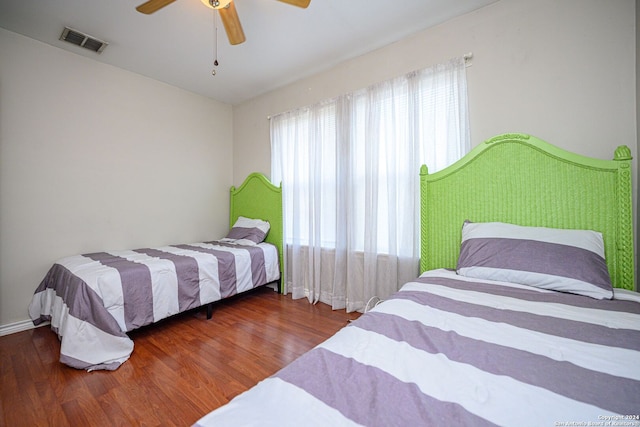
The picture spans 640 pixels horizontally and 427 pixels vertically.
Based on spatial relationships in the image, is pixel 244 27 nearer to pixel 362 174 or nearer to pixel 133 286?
pixel 362 174

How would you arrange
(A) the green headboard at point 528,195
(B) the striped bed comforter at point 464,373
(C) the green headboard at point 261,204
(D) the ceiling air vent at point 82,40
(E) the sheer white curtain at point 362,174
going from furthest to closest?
1. (C) the green headboard at point 261,204
2. (D) the ceiling air vent at point 82,40
3. (E) the sheer white curtain at point 362,174
4. (A) the green headboard at point 528,195
5. (B) the striped bed comforter at point 464,373

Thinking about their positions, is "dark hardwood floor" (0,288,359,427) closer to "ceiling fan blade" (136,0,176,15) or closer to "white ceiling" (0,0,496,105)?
"ceiling fan blade" (136,0,176,15)

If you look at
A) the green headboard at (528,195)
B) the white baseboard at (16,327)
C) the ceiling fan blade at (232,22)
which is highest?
the ceiling fan blade at (232,22)

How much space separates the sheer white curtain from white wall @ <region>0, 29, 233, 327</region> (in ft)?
4.31

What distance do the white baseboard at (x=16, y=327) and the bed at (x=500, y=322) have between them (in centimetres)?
300

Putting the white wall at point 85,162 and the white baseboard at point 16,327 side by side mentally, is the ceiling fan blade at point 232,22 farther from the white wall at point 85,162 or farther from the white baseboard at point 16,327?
the white baseboard at point 16,327

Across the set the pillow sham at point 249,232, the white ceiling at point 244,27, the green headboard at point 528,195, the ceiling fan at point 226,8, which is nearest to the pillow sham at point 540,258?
the green headboard at point 528,195

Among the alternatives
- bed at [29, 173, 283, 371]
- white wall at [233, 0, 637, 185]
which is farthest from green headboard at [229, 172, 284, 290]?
white wall at [233, 0, 637, 185]

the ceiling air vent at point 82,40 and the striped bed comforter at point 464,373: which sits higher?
the ceiling air vent at point 82,40

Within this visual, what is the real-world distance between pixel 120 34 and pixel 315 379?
3169mm

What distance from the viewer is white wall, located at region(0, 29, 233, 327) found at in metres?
2.26

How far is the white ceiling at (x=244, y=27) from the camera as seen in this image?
77.5 inches

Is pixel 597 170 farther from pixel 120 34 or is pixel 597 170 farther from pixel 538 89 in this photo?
pixel 120 34

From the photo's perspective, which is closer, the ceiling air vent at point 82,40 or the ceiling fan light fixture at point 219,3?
the ceiling fan light fixture at point 219,3
